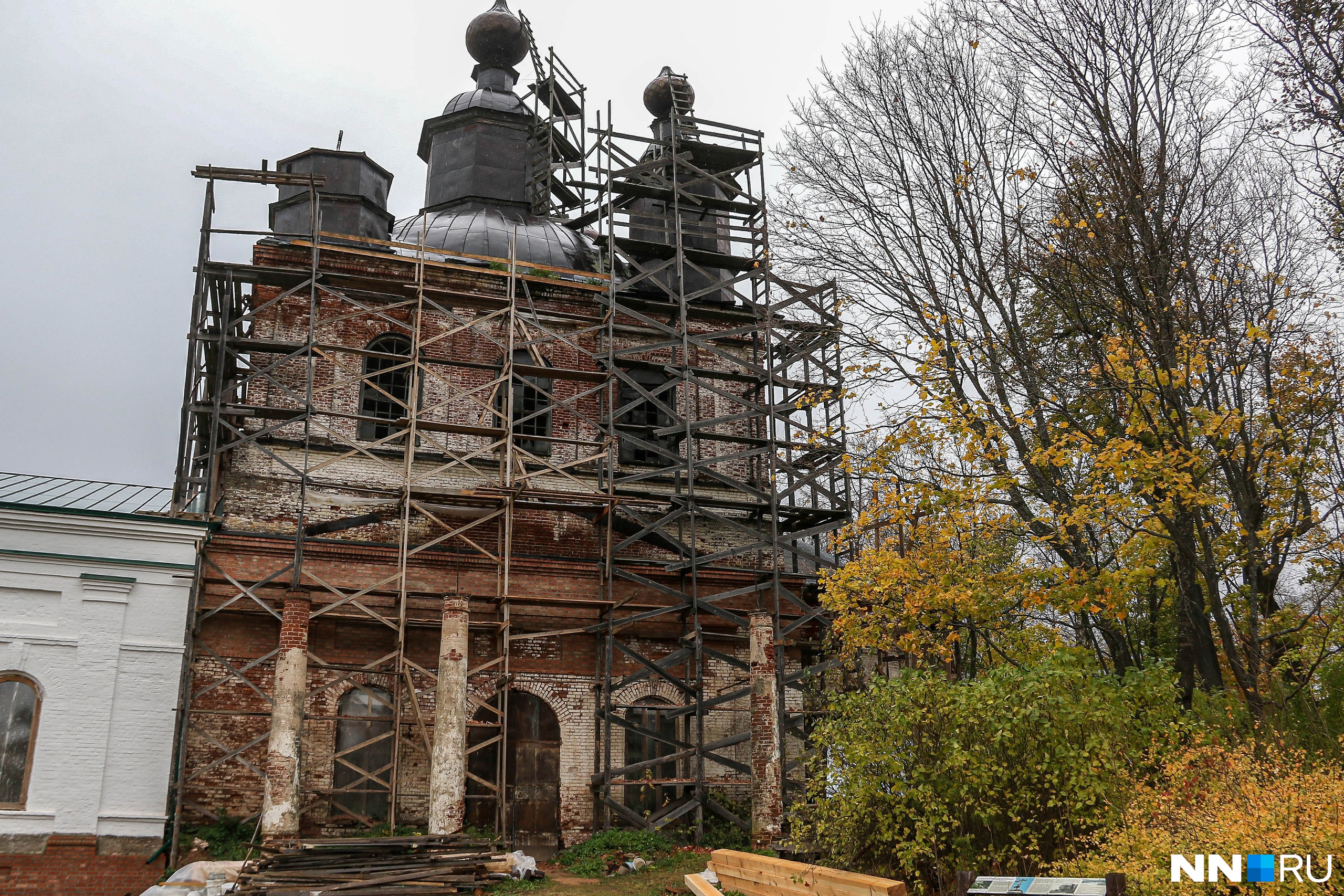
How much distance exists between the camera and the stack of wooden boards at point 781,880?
9.27m

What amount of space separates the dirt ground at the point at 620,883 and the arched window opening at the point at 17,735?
6.81 m

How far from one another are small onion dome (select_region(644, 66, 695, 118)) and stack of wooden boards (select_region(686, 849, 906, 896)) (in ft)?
63.4

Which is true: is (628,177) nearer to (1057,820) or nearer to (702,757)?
(702,757)

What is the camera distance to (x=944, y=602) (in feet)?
45.1

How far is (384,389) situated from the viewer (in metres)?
19.4

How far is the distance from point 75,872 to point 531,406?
10484 millimetres

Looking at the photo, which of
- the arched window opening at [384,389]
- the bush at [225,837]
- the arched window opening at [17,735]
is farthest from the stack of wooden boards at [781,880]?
the arched window opening at [384,389]

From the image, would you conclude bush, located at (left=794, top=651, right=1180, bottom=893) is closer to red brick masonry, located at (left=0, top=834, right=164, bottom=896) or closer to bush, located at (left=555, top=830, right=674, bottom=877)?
bush, located at (left=555, top=830, right=674, bottom=877)

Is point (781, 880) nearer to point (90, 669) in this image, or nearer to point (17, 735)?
point (90, 669)

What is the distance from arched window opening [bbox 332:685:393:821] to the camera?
16.5 meters

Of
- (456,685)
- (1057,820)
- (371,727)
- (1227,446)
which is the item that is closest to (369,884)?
(456,685)

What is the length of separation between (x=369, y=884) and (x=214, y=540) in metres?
6.52

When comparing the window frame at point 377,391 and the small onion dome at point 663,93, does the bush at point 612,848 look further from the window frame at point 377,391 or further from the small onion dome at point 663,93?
the small onion dome at point 663,93

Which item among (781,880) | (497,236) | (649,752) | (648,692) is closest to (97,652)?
(648,692)
